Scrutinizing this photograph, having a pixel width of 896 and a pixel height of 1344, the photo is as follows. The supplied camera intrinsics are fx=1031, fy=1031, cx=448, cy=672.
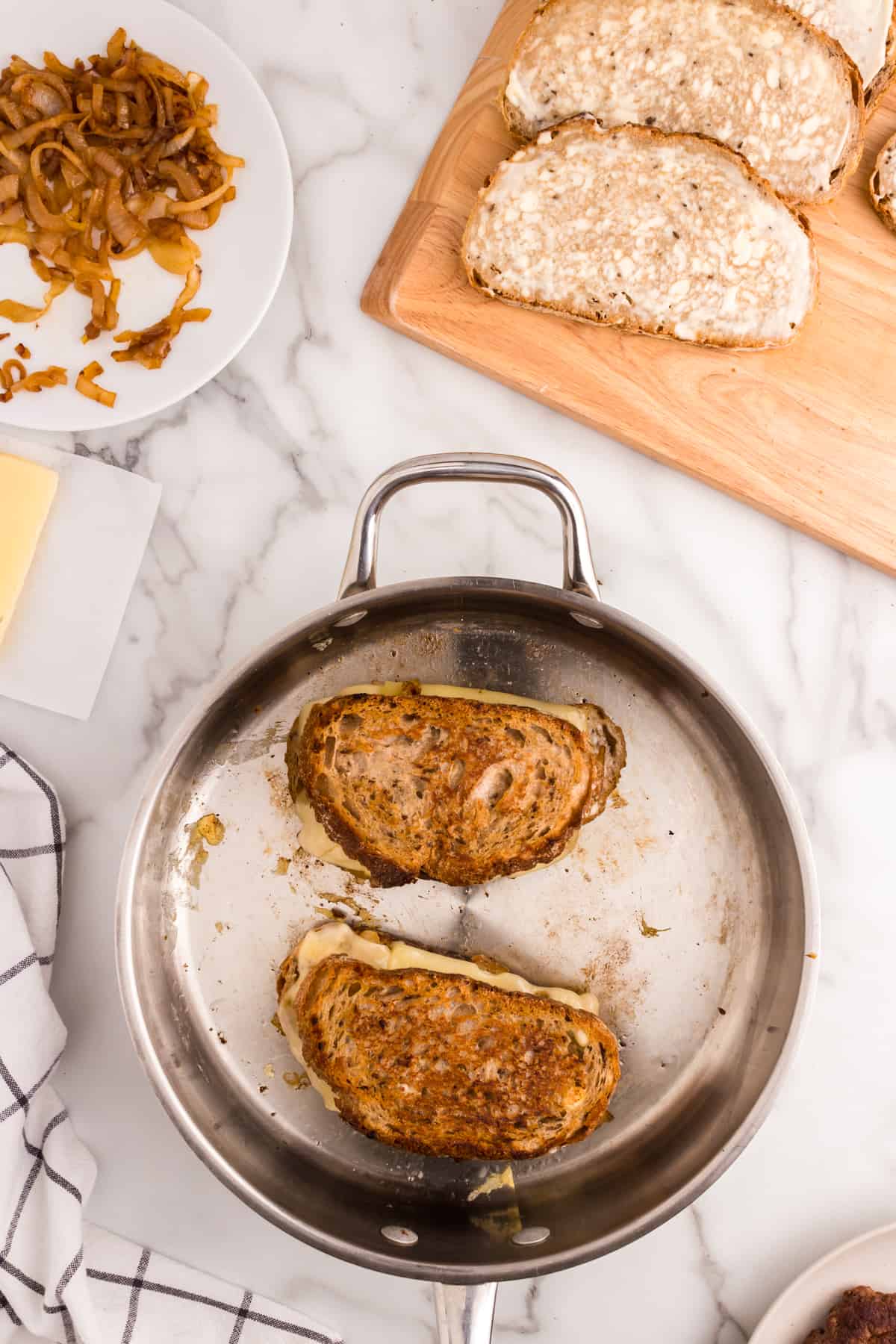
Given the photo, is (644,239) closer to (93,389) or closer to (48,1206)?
(93,389)

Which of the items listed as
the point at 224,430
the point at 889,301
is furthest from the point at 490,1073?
the point at 889,301

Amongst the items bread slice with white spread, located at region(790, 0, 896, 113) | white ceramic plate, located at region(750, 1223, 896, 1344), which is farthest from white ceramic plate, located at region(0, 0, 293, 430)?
white ceramic plate, located at region(750, 1223, 896, 1344)

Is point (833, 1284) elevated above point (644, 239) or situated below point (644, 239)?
below

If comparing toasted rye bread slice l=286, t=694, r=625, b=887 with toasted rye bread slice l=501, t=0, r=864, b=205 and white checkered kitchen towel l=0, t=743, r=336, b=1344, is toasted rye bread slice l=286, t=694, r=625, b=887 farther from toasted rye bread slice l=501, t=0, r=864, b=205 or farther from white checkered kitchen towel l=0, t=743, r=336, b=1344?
toasted rye bread slice l=501, t=0, r=864, b=205

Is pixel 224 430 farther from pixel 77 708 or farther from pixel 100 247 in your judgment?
Answer: pixel 77 708

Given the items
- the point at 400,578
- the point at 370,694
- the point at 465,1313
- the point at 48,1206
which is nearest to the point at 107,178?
the point at 400,578

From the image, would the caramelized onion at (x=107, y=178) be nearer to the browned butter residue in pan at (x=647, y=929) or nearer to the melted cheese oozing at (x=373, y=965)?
the melted cheese oozing at (x=373, y=965)

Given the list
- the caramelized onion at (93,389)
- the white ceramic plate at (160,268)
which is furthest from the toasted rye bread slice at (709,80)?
the caramelized onion at (93,389)
